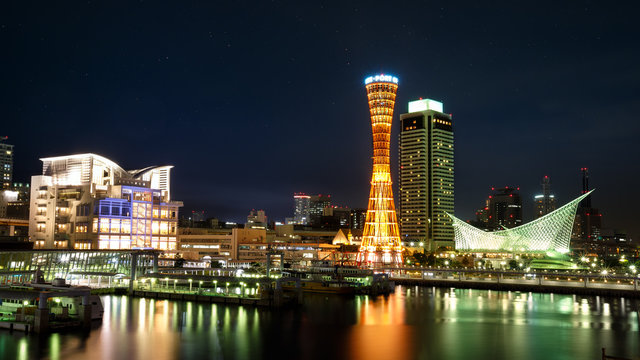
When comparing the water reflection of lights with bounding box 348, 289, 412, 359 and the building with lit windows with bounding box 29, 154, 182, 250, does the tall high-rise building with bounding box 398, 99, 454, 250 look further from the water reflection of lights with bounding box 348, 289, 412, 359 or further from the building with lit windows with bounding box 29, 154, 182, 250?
the water reflection of lights with bounding box 348, 289, 412, 359

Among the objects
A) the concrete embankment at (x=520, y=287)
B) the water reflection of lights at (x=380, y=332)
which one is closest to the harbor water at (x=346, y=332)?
the water reflection of lights at (x=380, y=332)

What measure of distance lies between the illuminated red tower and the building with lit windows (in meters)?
28.0

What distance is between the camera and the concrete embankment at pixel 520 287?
5314 centimetres

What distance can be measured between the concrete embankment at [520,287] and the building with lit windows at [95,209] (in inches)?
1313

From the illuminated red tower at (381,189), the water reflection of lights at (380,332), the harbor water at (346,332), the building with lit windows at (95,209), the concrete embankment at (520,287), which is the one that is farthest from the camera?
the building with lit windows at (95,209)

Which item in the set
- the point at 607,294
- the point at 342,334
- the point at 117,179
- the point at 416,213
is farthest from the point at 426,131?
the point at 342,334

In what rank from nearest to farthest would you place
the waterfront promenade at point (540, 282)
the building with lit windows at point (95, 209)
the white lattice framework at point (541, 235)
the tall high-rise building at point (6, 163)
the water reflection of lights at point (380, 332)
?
1. the water reflection of lights at point (380, 332)
2. the waterfront promenade at point (540, 282)
3. the building with lit windows at point (95, 209)
4. the white lattice framework at point (541, 235)
5. the tall high-rise building at point (6, 163)

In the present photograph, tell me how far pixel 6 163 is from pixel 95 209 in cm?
9128

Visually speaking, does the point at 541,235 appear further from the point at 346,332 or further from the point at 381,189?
the point at 346,332

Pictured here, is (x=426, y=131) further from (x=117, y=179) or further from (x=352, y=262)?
(x=117, y=179)

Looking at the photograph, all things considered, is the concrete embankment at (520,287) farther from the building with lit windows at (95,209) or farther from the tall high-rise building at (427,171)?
the tall high-rise building at (427,171)

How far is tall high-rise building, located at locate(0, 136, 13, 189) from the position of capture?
148000mm

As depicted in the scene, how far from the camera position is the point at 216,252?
91875 mm

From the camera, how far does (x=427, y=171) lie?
15225 cm
